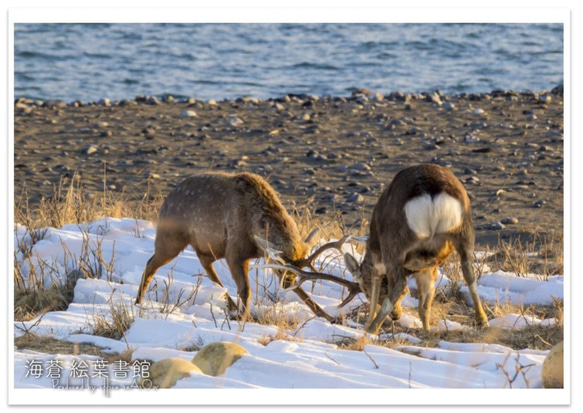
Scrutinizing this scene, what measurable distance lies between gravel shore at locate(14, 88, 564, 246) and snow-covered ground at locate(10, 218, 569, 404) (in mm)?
2673

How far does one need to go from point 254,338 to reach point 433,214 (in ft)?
5.27

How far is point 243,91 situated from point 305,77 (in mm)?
1993

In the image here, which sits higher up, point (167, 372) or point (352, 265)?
point (352, 265)

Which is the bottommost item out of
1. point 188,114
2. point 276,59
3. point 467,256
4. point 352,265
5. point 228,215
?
point 352,265

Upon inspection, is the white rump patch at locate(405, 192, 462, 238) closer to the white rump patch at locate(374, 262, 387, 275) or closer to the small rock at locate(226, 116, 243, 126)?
the white rump patch at locate(374, 262, 387, 275)

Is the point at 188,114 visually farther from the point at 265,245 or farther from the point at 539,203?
the point at 265,245

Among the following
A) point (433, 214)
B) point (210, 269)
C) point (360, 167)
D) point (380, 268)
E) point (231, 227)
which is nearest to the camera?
point (433, 214)

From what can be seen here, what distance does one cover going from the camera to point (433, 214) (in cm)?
657

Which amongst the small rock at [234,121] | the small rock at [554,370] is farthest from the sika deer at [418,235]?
the small rock at [234,121]

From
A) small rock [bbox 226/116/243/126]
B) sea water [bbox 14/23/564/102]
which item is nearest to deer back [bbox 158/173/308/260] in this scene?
small rock [bbox 226/116/243/126]

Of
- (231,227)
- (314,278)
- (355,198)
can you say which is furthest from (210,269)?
(355,198)

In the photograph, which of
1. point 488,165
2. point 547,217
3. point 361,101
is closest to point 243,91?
point 361,101

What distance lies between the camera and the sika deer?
6613 millimetres

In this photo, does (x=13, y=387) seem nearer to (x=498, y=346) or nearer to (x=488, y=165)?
(x=498, y=346)
